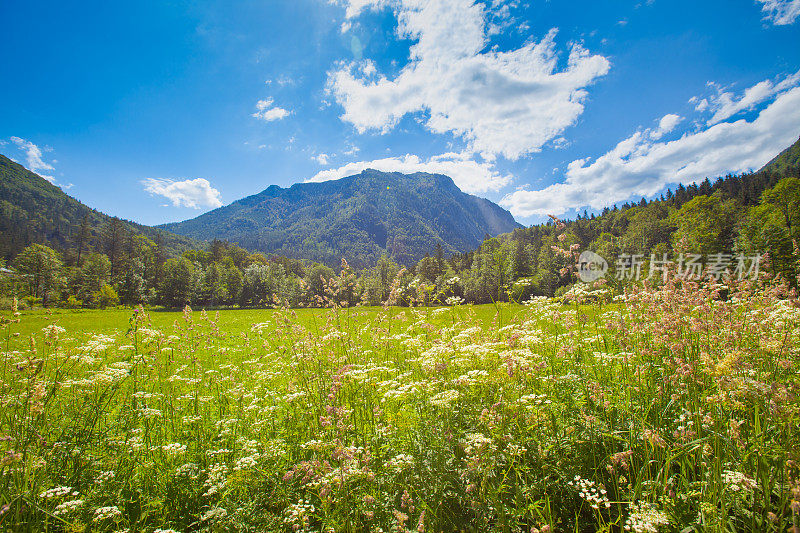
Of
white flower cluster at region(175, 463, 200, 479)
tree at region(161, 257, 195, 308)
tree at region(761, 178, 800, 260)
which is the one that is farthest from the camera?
tree at region(161, 257, 195, 308)

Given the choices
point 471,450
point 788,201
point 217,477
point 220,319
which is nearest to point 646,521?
point 471,450

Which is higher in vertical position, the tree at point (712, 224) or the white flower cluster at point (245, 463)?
the tree at point (712, 224)

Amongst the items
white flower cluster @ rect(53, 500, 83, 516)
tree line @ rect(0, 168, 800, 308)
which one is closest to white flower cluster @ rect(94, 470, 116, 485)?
white flower cluster @ rect(53, 500, 83, 516)

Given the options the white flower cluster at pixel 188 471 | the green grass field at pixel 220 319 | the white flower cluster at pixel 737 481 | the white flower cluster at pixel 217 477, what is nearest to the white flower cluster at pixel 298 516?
the white flower cluster at pixel 217 477

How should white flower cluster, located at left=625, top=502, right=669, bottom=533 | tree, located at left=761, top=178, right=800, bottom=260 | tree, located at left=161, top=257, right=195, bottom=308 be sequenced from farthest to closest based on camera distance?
tree, located at left=161, top=257, right=195, bottom=308
tree, located at left=761, top=178, right=800, bottom=260
white flower cluster, located at left=625, top=502, right=669, bottom=533

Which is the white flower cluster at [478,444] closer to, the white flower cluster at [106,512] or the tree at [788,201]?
the white flower cluster at [106,512]

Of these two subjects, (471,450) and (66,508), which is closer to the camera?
(66,508)

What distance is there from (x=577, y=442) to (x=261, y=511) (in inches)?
135

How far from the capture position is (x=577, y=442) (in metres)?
3.41

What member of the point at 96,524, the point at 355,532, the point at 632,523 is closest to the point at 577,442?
the point at 632,523

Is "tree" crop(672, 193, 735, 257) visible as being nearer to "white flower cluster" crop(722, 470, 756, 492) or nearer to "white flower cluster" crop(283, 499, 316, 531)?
"white flower cluster" crop(722, 470, 756, 492)

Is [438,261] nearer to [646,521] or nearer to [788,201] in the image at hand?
[788,201]

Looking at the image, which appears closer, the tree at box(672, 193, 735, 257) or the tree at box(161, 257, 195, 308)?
the tree at box(672, 193, 735, 257)

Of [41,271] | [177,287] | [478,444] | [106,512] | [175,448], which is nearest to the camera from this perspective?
[478,444]
